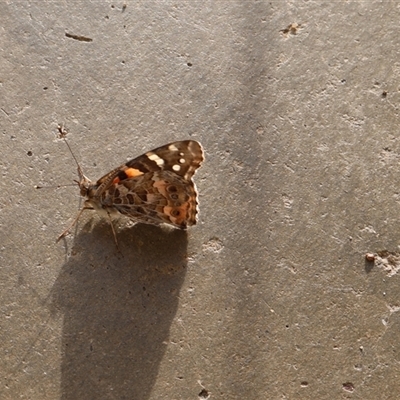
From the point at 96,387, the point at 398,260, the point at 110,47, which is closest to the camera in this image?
the point at 96,387

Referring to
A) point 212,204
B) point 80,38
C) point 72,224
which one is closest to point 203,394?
point 212,204

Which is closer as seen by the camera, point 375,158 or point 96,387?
point 96,387

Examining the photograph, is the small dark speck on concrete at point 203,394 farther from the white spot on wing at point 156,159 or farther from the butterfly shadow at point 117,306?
the white spot on wing at point 156,159

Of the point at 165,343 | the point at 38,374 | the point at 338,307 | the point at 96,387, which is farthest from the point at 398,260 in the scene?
the point at 38,374

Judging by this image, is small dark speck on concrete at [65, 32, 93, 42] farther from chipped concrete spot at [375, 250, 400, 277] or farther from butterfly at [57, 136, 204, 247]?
chipped concrete spot at [375, 250, 400, 277]

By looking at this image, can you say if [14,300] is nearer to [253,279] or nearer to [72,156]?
[72,156]

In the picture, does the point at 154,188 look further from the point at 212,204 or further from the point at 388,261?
Result: the point at 388,261

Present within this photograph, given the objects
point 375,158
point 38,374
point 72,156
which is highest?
point 375,158

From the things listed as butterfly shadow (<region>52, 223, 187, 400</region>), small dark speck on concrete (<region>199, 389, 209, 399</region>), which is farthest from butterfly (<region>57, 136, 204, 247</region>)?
small dark speck on concrete (<region>199, 389, 209, 399</region>)
